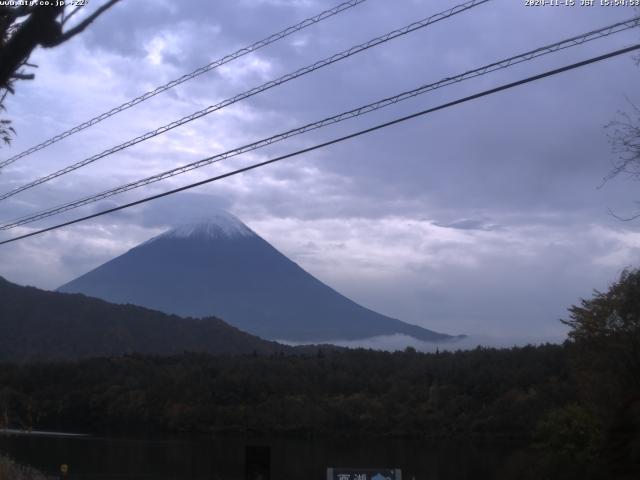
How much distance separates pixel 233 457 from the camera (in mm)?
43781

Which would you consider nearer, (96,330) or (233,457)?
(233,457)

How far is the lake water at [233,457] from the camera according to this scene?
3412cm

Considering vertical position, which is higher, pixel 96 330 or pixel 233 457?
pixel 96 330

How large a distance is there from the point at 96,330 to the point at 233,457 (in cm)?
6341

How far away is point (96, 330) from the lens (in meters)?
103

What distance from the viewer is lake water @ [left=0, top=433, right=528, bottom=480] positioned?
112ft

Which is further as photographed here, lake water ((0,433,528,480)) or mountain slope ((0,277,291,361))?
mountain slope ((0,277,291,361))

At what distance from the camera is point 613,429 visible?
22203 mm

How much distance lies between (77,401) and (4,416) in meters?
52.6

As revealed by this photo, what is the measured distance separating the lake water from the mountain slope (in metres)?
42.1

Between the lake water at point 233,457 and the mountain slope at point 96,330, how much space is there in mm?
42122

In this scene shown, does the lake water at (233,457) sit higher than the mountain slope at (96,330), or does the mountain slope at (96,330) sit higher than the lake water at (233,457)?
the mountain slope at (96,330)

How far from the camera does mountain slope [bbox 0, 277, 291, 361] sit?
9469 cm

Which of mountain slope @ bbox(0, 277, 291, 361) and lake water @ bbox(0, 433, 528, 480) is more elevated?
mountain slope @ bbox(0, 277, 291, 361)
